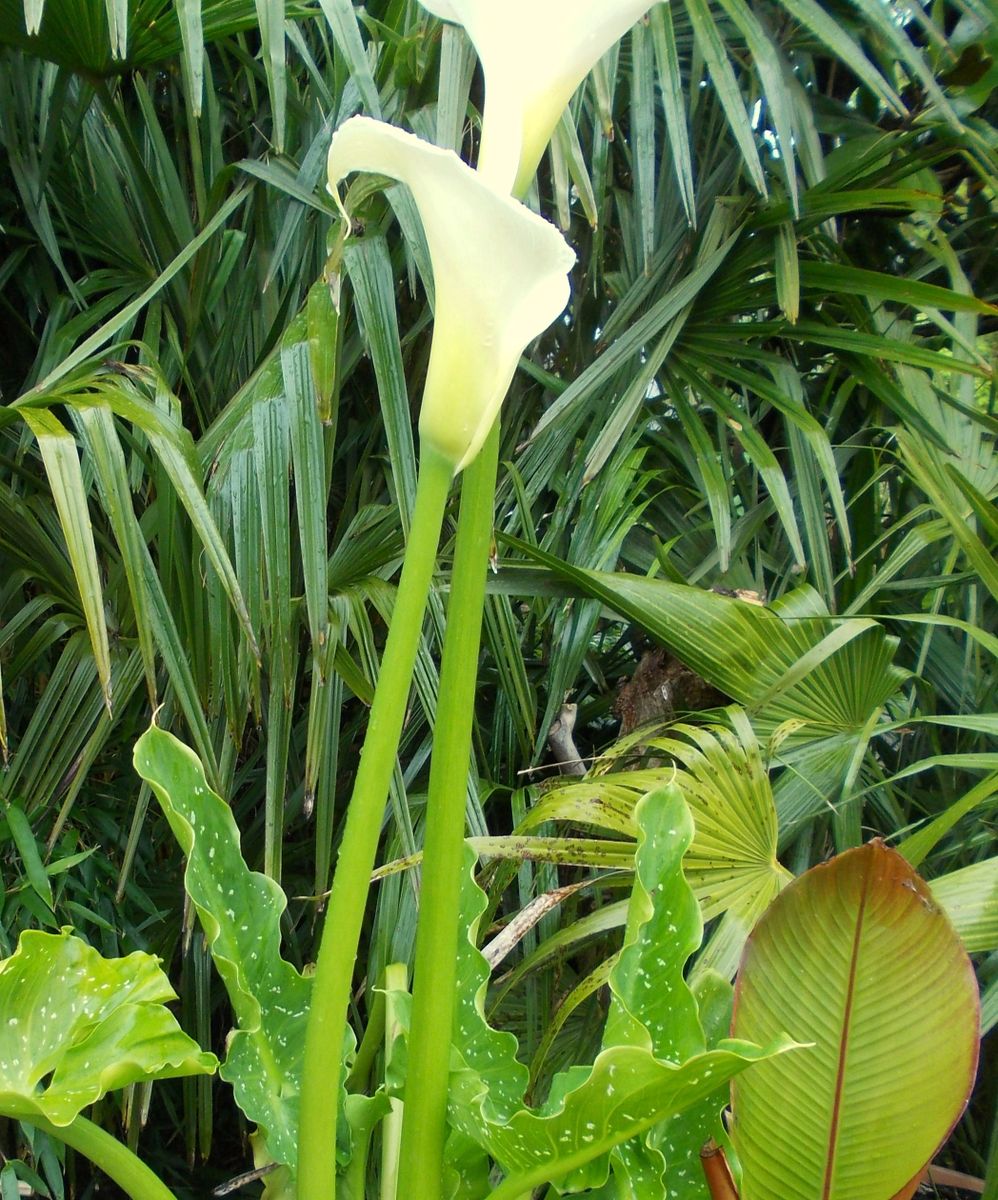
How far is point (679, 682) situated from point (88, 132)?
74cm

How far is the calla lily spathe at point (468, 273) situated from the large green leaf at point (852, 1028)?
0.20m

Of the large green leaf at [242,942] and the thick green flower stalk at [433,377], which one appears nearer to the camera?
the thick green flower stalk at [433,377]

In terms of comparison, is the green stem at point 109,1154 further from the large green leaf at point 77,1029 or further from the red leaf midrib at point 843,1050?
the red leaf midrib at point 843,1050

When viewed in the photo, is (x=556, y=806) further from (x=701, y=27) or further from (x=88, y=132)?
(x=88, y=132)

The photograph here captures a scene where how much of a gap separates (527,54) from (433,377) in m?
0.10

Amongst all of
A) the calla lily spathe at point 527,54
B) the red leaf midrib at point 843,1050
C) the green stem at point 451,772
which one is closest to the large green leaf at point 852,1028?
the red leaf midrib at point 843,1050

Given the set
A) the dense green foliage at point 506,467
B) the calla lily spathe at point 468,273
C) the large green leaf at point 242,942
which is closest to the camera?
the calla lily spathe at point 468,273

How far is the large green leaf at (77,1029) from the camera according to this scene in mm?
309

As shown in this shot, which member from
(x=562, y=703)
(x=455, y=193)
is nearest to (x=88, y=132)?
(x=562, y=703)

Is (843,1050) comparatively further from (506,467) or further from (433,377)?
(506,467)

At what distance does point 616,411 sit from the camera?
814mm

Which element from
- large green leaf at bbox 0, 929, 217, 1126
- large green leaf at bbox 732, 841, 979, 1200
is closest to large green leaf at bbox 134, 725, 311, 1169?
large green leaf at bbox 0, 929, 217, 1126

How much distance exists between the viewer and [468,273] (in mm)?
261

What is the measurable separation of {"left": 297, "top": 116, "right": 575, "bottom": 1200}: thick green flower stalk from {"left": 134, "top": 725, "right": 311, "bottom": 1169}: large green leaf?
59mm
